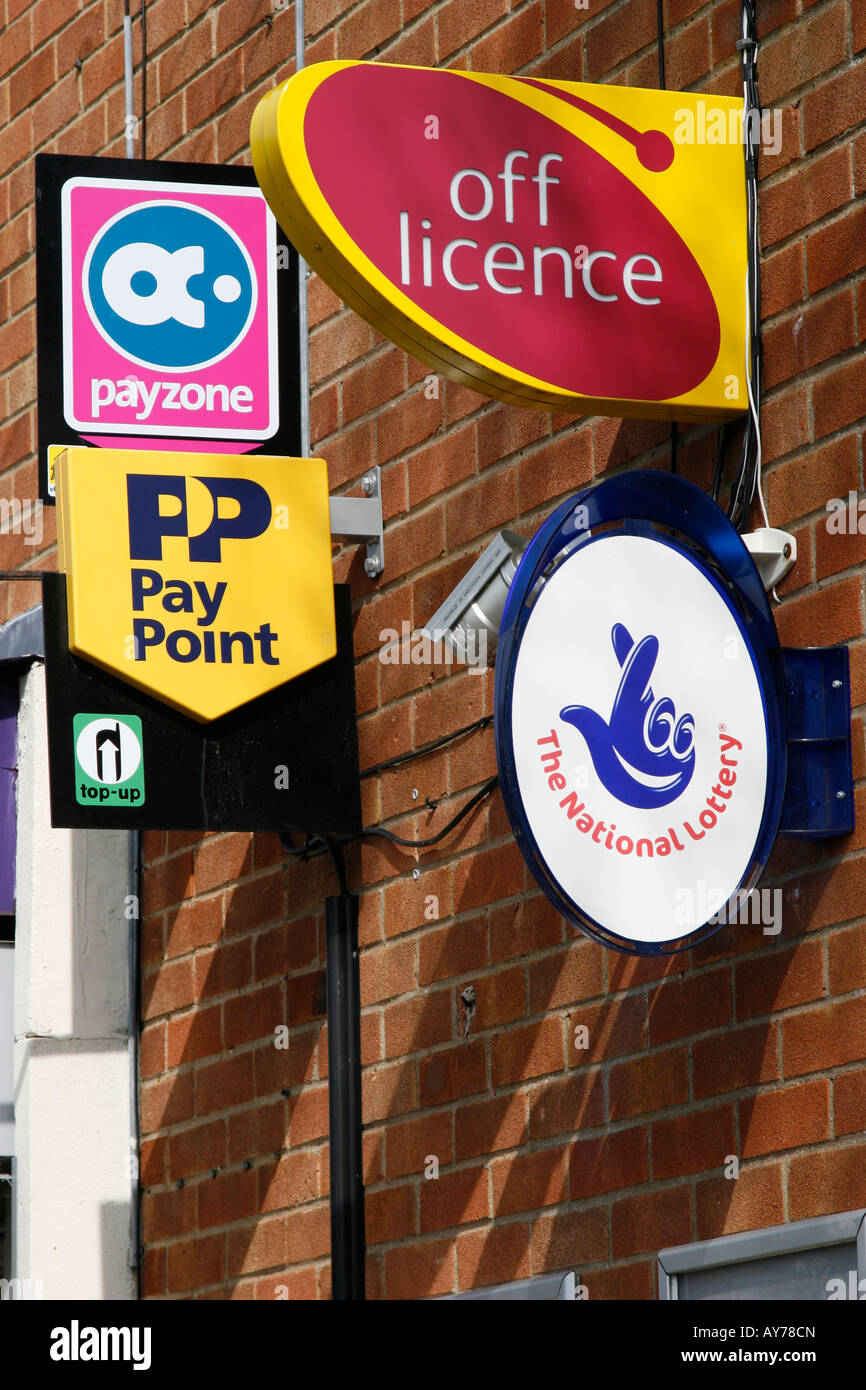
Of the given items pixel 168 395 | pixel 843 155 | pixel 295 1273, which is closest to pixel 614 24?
pixel 843 155

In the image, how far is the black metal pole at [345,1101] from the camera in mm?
5668

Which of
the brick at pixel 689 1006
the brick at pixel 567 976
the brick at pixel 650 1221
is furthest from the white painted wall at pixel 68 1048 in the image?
the brick at pixel 689 1006

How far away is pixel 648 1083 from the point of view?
4.83 metres

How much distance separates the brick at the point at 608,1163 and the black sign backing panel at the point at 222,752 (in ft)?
3.25

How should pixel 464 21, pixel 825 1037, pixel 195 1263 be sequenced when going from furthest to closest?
pixel 195 1263 < pixel 464 21 < pixel 825 1037

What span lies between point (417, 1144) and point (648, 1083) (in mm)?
876

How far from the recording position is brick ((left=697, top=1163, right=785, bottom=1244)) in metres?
4.46

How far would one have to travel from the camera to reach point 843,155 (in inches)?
182

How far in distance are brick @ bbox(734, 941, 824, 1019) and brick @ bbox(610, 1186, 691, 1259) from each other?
1.36 ft

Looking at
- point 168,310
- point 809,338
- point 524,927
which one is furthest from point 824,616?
point 168,310

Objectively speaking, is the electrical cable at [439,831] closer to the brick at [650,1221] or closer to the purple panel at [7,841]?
the brick at [650,1221]

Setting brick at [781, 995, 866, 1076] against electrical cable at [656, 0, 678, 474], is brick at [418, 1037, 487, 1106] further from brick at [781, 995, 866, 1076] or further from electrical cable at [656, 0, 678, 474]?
electrical cable at [656, 0, 678, 474]

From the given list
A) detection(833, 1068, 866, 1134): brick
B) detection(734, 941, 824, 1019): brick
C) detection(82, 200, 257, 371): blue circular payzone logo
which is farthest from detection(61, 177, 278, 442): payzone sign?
detection(833, 1068, 866, 1134): brick

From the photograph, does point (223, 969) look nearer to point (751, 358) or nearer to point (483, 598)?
point (483, 598)
